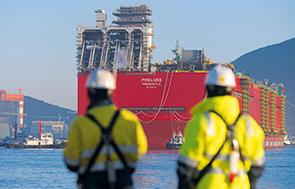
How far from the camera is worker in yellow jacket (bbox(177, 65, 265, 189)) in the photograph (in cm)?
366

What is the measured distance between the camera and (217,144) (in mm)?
3723

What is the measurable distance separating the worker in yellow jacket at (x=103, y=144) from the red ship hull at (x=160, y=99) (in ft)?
156

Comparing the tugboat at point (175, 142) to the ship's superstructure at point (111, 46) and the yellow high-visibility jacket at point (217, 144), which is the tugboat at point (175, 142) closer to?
the ship's superstructure at point (111, 46)

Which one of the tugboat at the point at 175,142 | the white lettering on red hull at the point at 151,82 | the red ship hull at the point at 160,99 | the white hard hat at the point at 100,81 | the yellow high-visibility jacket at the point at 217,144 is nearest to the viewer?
the yellow high-visibility jacket at the point at 217,144

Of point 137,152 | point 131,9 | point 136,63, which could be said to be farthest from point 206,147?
point 131,9

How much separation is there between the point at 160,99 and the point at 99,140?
1892 inches

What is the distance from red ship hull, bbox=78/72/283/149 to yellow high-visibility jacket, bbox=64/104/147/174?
47550mm

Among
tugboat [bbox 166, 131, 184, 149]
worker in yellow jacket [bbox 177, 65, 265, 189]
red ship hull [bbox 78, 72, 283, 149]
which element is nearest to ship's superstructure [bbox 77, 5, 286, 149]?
red ship hull [bbox 78, 72, 283, 149]

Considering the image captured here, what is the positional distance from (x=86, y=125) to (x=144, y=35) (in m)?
51.7

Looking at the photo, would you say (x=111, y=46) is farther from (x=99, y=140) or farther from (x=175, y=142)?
(x=99, y=140)

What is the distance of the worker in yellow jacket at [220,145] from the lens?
366cm

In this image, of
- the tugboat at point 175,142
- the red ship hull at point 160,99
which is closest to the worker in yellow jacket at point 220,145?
the tugboat at point 175,142

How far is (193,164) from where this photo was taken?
3.66 meters

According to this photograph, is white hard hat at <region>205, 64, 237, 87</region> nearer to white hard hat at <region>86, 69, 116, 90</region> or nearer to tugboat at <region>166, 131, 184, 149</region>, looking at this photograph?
white hard hat at <region>86, 69, 116, 90</region>
